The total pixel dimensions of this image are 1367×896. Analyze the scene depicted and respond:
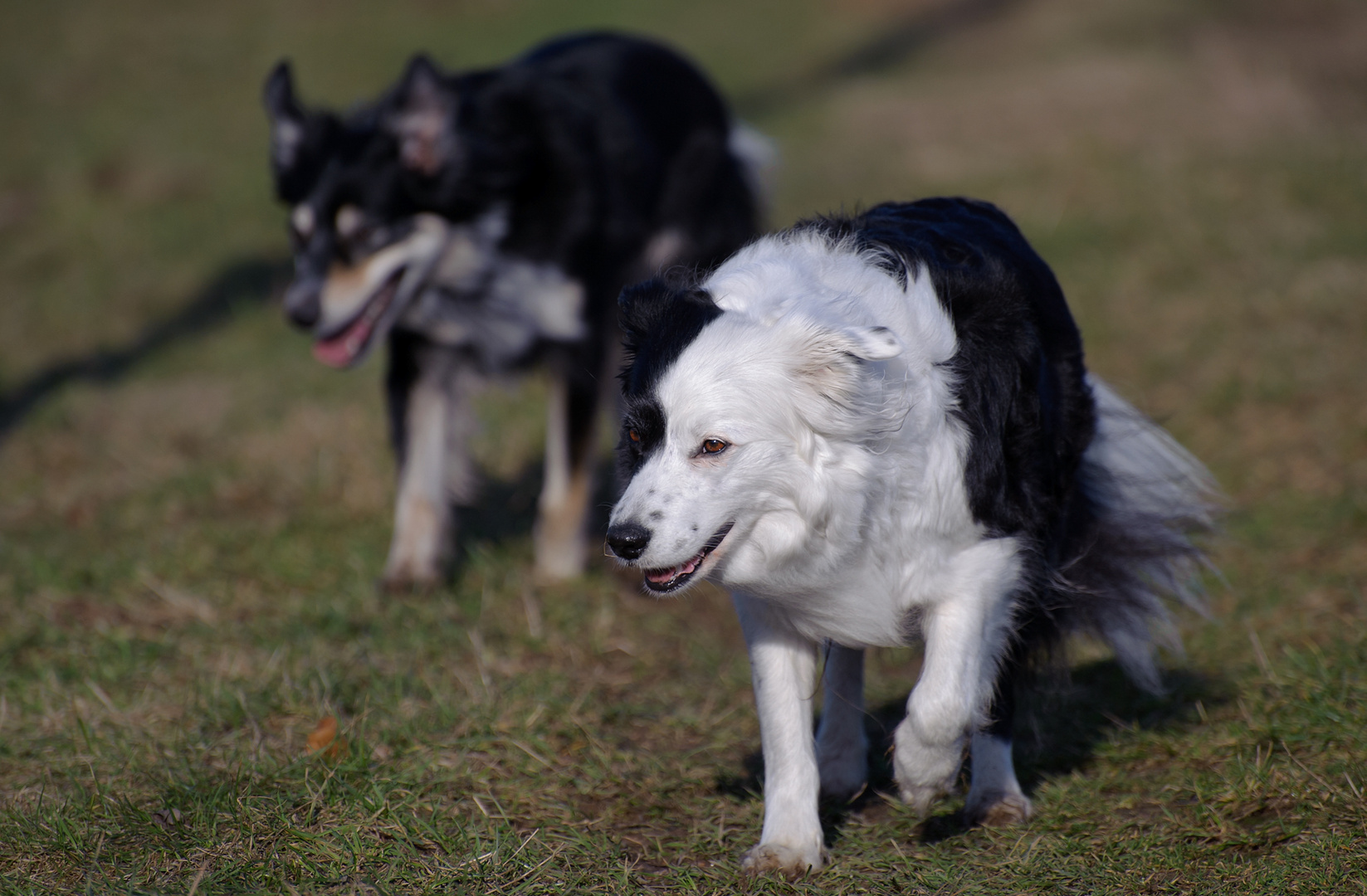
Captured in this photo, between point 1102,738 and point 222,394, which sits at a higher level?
point 1102,738

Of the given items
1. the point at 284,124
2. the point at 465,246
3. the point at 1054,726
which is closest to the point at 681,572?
the point at 1054,726

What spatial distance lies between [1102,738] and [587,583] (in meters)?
2.13

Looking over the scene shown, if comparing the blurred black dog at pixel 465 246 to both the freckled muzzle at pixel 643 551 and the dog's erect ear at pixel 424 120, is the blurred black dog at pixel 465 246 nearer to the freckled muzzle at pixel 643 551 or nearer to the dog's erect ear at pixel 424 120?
the dog's erect ear at pixel 424 120

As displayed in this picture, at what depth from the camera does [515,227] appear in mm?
4914

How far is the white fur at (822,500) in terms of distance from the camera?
255cm

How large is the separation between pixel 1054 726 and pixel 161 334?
277 inches

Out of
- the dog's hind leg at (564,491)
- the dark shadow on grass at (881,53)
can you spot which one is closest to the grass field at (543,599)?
the dog's hind leg at (564,491)

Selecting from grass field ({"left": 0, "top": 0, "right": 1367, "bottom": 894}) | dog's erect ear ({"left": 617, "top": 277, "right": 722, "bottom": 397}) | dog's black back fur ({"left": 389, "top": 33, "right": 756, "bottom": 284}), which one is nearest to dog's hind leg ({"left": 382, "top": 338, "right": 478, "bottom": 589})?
grass field ({"left": 0, "top": 0, "right": 1367, "bottom": 894})

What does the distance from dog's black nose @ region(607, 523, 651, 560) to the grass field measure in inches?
29.4

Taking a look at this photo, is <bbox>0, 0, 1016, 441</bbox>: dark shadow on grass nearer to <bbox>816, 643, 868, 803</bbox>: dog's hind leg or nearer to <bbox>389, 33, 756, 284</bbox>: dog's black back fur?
<bbox>389, 33, 756, 284</bbox>: dog's black back fur

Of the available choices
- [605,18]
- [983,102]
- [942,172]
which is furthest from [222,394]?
[605,18]

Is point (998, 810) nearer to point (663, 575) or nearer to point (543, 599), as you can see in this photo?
point (663, 575)

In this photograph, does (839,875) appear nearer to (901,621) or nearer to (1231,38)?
(901,621)

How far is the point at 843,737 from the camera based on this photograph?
3.24 m
